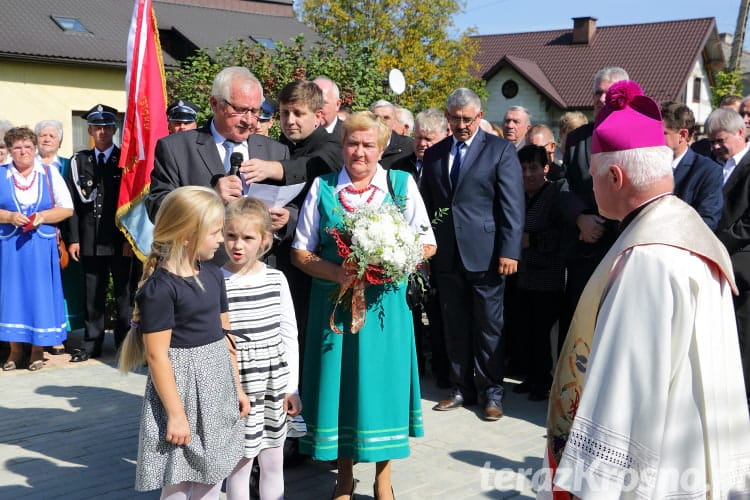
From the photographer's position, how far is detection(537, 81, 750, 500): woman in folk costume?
2.51 metres

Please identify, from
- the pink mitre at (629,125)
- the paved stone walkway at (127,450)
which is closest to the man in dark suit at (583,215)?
the paved stone walkway at (127,450)

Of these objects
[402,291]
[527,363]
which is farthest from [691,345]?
[527,363]

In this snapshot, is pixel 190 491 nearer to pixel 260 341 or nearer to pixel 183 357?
Answer: pixel 183 357

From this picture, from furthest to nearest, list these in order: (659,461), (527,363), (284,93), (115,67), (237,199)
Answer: (115,67), (527,363), (284,93), (237,199), (659,461)

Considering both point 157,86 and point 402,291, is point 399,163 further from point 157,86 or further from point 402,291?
point 402,291

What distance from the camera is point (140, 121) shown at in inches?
296

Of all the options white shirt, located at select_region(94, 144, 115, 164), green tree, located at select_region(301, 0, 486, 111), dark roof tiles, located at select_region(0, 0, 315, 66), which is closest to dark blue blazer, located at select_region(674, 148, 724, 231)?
white shirt, located at select_region(94, 144, 115, 164)

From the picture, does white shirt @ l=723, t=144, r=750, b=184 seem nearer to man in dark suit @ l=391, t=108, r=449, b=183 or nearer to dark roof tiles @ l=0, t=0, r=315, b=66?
man in dark suit @ l=391, t=108, r=449, b=183

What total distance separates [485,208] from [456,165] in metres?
0.42

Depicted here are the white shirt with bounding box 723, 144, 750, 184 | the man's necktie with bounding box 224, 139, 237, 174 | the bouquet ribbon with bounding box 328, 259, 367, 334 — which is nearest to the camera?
the bouquet ribbon with bounding box 328, 259, 367, 334

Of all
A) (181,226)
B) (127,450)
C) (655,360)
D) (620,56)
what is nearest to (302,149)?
(181,226)

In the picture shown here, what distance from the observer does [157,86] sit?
752cm

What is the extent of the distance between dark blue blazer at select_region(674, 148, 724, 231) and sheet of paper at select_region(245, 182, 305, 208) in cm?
299

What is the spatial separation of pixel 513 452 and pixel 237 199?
2712 millimetres
